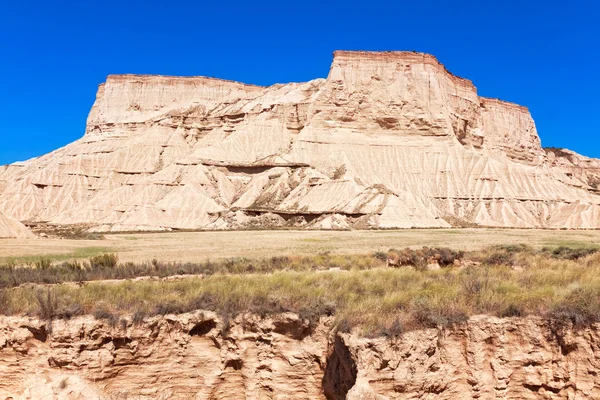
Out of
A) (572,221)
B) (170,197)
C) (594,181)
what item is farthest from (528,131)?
(170,197)

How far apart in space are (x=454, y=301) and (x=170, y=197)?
5455cm

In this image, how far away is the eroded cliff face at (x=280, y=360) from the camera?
7.52 m

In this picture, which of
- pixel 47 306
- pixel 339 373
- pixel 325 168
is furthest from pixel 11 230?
pixel 325 168

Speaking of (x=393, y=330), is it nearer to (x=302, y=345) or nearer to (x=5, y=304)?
(x=302, y=345)

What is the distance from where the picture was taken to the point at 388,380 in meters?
7.30

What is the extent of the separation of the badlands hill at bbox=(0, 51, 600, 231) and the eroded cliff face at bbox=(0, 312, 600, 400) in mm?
40692

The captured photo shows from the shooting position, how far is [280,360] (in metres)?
8.29

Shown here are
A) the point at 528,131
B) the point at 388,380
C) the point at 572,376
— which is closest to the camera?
the point at 388,380

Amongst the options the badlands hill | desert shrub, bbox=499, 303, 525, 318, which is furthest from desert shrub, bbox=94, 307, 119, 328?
the badlands hill

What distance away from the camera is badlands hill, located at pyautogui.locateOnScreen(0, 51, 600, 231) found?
185ft

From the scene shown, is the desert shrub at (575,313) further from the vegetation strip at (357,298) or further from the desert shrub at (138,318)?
the desert shrub at (138,318)

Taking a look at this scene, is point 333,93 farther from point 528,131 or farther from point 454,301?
point 454,301

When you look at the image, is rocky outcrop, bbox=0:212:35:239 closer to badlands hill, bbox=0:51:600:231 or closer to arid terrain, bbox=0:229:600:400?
badlands hill, bbox=0:51:600:231

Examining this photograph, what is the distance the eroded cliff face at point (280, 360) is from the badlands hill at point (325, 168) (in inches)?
1602
